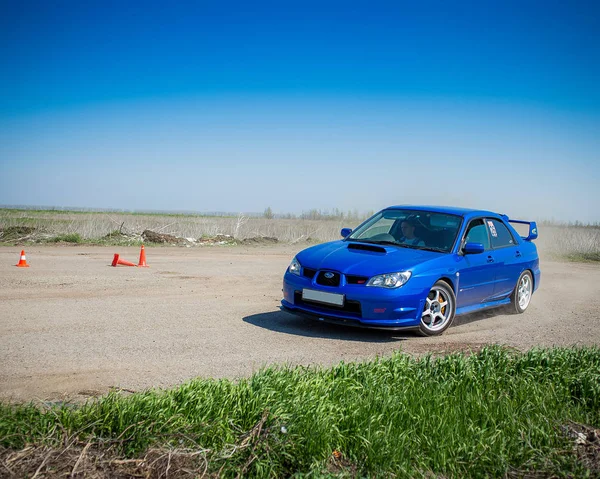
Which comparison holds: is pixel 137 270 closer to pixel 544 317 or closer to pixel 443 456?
pixel 544 317

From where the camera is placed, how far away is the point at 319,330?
8.50 m

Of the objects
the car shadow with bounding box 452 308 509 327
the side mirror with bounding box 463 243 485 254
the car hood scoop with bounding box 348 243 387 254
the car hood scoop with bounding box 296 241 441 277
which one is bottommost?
the car shadow with bounding box 452 308 509 327

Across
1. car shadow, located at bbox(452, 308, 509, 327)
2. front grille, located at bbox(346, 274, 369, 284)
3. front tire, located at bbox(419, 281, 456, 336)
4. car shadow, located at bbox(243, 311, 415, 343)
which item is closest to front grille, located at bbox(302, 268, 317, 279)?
front grille, located at bbox(346, 274, 369, 284)

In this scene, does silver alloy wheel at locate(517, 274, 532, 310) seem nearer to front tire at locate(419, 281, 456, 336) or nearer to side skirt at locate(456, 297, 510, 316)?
side skirt at locate(456, 297, 510, 316)

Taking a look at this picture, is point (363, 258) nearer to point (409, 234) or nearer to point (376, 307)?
point (376, 307)

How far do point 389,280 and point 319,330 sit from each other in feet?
4.35

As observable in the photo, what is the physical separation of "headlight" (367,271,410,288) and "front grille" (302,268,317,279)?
85 cm

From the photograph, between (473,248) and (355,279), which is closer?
(355,279)

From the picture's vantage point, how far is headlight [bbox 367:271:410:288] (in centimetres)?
785

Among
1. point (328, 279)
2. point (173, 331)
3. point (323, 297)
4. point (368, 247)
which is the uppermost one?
point (368, 247)

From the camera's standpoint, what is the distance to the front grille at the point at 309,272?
832cm

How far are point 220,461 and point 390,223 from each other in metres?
6.63

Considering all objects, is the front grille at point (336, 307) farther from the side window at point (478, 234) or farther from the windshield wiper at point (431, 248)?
the side window at point (478, 234)

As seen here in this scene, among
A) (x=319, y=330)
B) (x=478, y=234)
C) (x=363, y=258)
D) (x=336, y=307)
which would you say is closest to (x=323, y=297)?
(x=336, y=307)
